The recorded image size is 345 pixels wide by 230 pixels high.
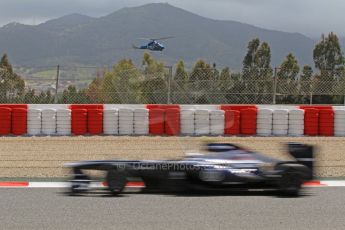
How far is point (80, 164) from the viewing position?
26.7ft

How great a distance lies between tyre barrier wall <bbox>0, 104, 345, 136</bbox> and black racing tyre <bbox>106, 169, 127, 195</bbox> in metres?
8.43

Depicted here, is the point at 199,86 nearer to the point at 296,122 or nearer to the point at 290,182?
the point at 296,122

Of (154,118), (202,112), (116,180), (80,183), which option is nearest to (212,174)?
(116,180)

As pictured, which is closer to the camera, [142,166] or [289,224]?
[289,224]

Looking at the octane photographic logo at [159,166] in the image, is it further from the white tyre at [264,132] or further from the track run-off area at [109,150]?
the white tyre at [264,132]

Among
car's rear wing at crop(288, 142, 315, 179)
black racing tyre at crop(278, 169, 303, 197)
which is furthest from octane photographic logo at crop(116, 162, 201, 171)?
car's rear wing at crop(288, 142, 315, 179)

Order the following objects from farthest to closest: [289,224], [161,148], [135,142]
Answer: [135,142]
[161,148]
[289,224]

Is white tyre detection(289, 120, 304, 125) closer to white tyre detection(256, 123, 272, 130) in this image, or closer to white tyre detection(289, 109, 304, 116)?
white tyre detection(289, 109, 304, 116)

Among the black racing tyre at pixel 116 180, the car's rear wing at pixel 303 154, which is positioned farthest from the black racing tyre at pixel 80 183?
the car's rear wing at pixel 303 154

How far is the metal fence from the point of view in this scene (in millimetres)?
19891

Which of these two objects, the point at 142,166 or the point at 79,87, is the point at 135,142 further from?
the point at 142,166

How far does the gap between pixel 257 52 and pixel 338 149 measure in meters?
40.7

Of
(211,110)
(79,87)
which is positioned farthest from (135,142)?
(79,87)

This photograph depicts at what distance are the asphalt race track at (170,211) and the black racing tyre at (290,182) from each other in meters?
0.14
